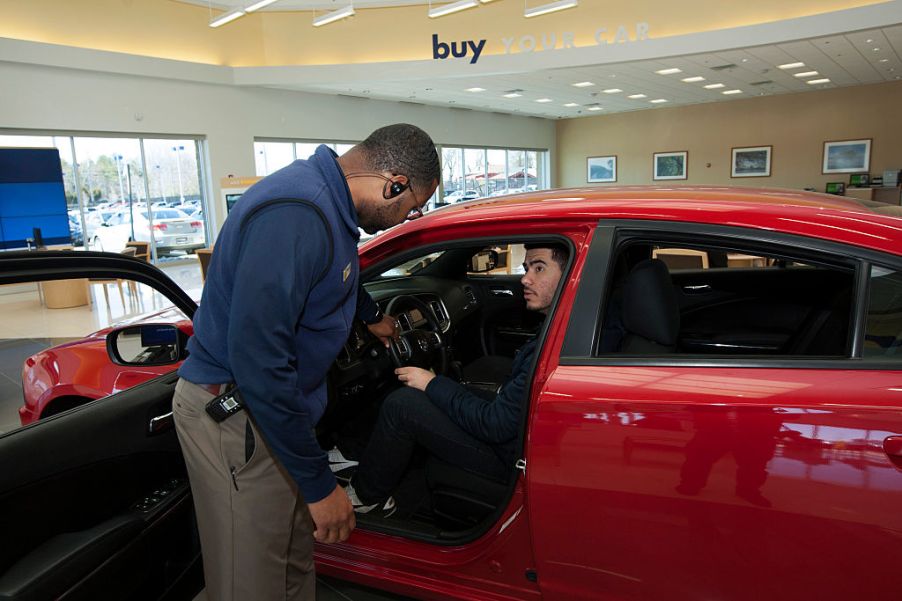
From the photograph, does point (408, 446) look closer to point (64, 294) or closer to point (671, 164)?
point (64, 294)

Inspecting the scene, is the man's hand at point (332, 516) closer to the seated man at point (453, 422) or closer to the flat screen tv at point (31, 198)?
the seated man at point (453, 422)

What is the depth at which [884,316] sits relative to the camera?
120 cm

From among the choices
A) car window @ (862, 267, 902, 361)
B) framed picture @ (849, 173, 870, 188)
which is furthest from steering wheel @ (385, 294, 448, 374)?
framed picture @ (849, 173, 870, 188)

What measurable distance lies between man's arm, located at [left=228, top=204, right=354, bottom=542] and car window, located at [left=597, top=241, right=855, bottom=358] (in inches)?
27.3

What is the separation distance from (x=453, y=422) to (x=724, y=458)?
2.98 feet

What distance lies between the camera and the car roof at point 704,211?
1237 mm

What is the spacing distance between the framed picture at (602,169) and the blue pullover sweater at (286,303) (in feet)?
71.0

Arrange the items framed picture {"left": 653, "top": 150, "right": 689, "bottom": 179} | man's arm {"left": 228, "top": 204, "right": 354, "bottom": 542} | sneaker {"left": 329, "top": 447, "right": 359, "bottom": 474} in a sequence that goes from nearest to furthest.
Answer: man's arm {"left": 228, "top": 204, "right": 354, "bottom": 542}, sneaker {"left": 329, "top": 447, "right": 359, "bottom": 474}, framed picture {"left": 653, "top": 150, "right": 689, "bottom": 179}

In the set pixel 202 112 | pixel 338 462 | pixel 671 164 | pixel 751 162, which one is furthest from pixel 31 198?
pixel 751 162

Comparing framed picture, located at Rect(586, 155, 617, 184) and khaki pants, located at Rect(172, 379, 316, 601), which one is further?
framed picture, located at Rect(586, 155, 617, 184)

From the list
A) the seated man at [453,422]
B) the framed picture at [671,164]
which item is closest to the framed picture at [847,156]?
the framed picture at [671,164]

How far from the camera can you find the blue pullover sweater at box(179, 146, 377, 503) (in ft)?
3.62

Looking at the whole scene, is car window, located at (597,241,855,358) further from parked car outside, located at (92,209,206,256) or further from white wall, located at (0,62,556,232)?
parked car outside, located at (92,209,206,256)

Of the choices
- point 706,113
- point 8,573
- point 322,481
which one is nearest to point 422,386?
point 322,481
